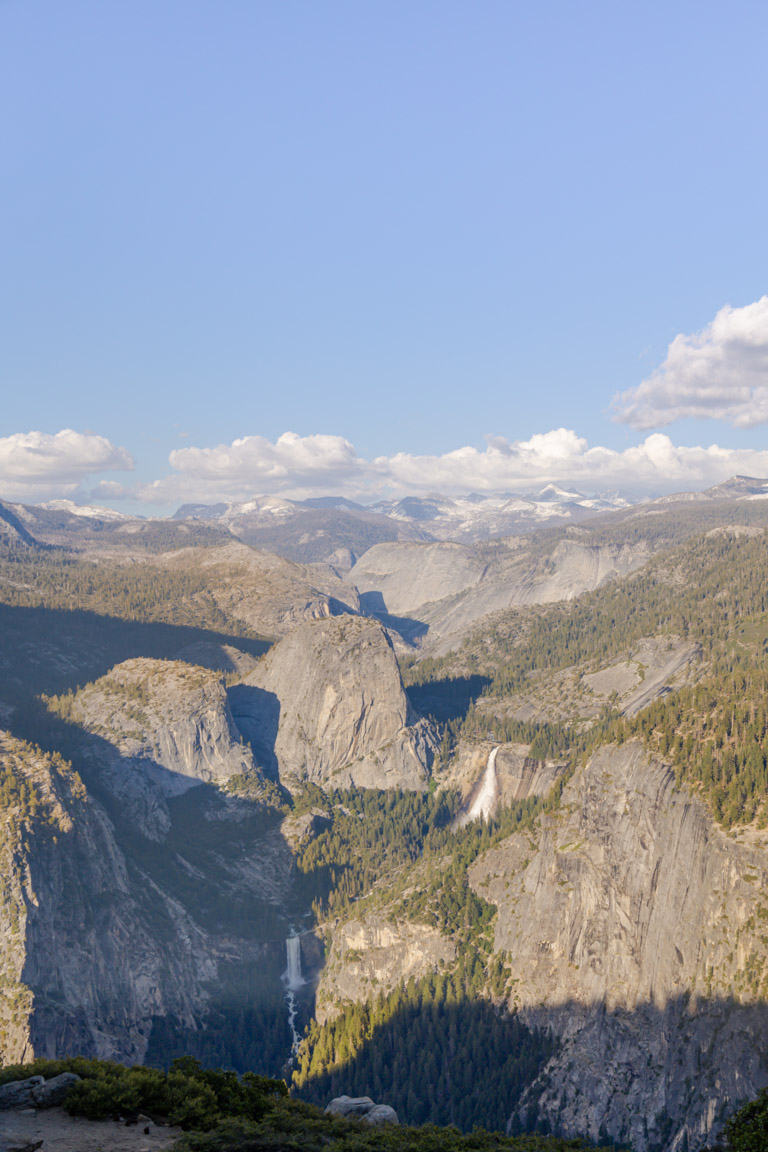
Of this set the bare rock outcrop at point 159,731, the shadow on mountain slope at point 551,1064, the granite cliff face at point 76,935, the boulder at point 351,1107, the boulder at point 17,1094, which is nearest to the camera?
the boulder at point 17,1094

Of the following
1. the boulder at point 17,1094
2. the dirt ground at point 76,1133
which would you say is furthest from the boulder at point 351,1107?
the boulder at point 17,1094

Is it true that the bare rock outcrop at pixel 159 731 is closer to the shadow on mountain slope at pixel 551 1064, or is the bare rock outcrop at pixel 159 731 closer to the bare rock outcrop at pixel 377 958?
the bare rock outcrop at pixel 377 958

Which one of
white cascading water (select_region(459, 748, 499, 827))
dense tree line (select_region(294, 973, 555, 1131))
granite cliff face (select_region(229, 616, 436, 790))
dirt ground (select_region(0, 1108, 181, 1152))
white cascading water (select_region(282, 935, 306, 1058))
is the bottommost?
white cascading water (select_region(282, 935, 306, 1058))

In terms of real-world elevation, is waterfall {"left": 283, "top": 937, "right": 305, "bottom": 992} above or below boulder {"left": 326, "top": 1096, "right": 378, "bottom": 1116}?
below

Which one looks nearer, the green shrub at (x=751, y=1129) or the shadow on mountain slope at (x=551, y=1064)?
the green shrub at (x=751, y=1129)

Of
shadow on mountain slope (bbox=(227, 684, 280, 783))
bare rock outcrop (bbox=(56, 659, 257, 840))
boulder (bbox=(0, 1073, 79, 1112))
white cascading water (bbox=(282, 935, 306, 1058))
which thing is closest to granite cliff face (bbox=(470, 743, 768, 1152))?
white cascading water (bbox=(282, 935, 306, 1058))

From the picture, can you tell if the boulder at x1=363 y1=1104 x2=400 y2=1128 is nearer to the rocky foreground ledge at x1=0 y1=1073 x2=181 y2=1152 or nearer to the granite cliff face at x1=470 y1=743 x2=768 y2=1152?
the rocky foreground ledge at x1=0 y1=1073 x2=181 y2=1152
